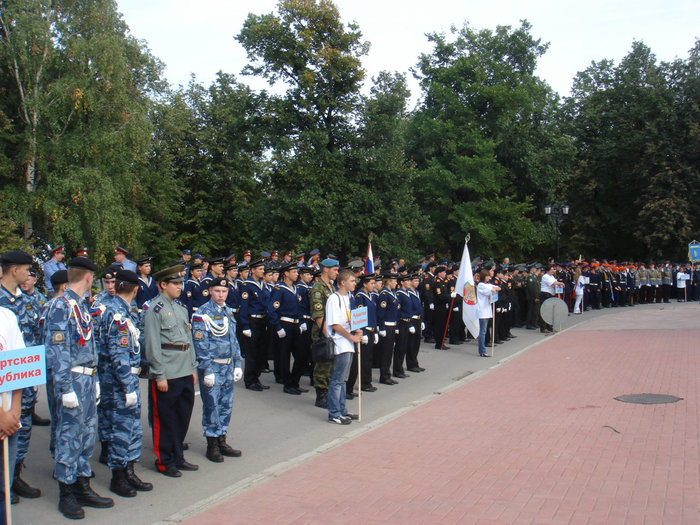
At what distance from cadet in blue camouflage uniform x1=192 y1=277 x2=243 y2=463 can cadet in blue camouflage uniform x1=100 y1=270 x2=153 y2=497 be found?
2.83ft

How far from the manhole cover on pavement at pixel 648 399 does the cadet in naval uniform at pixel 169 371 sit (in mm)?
6845

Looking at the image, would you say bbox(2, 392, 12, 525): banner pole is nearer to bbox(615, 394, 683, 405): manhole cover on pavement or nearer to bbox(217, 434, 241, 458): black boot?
bbox(217, 434, 241, 458): black boot


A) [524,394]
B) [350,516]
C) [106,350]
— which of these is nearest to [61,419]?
[106,350]

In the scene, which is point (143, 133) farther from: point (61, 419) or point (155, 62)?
point (61, 419)

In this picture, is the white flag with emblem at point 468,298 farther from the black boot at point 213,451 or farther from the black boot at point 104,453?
the black boot at point 104,453

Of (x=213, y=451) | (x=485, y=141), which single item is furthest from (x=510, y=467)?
(x=485, y=141)

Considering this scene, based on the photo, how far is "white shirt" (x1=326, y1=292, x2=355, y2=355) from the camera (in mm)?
8930

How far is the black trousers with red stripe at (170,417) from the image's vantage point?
6.70 m

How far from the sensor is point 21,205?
89.4ft

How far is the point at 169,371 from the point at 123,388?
54cm

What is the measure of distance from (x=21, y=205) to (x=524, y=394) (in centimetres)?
2422

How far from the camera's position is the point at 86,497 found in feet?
19.1

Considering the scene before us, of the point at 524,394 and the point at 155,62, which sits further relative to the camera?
the point at 155,62

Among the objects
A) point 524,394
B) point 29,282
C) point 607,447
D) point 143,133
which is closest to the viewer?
point 607,447
